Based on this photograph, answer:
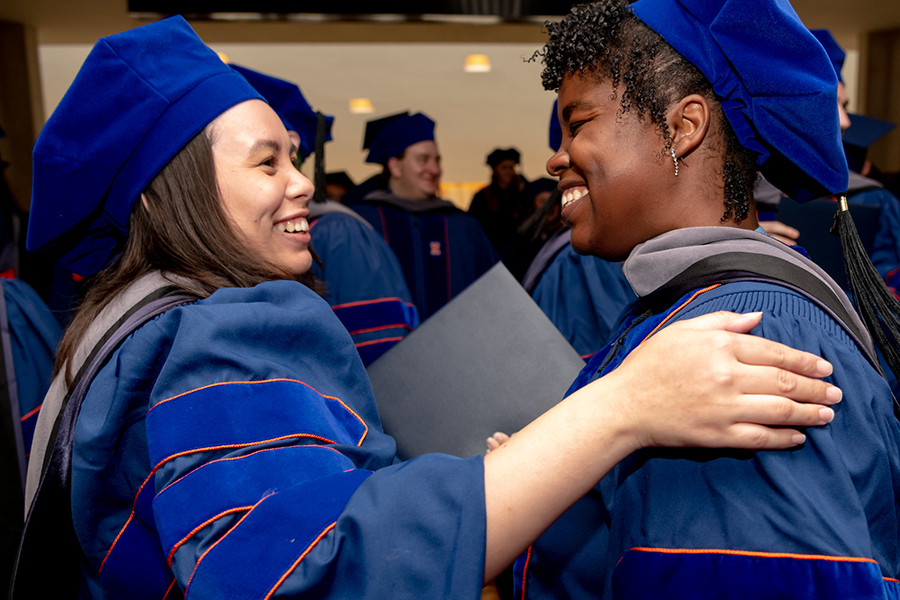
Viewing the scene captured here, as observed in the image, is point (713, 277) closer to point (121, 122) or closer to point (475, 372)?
point (475, 372)

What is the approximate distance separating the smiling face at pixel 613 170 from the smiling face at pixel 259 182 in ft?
1.77

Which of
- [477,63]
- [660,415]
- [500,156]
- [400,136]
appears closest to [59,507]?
[660,415]

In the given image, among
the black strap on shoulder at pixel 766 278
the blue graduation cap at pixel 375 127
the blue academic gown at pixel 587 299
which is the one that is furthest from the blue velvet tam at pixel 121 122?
the blue graduation cap at pixel 375 127

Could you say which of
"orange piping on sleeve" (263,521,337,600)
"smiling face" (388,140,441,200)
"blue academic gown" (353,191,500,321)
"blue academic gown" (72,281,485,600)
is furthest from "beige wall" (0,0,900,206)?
"orange piping on sleeve" (263,521,337,600)

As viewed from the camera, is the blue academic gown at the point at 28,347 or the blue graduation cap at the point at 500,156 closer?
the blue academic gown at the point at 28,347

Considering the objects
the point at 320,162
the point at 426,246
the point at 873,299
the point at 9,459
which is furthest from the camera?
the point at 426,246

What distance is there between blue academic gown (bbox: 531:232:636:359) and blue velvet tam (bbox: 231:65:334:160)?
138 cm

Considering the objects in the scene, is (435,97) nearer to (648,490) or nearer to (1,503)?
(1,503)

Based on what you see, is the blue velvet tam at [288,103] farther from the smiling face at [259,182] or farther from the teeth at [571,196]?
the teeth at [571,196]

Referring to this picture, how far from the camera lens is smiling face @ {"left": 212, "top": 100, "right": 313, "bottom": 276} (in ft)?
3.93

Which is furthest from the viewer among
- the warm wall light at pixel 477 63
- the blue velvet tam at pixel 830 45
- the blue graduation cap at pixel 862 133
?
the warm wall light at pixel 477 63

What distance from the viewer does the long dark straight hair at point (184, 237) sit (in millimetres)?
1167

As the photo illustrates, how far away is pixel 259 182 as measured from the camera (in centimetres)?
122

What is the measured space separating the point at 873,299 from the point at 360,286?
2037 mm
